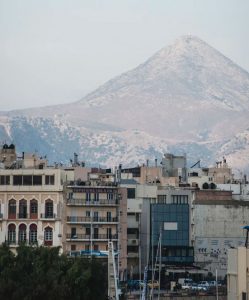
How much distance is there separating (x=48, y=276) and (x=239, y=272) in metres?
27.3

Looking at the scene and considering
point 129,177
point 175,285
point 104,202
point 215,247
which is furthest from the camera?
point 129,177

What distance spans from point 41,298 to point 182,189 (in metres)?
43.6

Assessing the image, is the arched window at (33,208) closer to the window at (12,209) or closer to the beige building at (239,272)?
the window at (12,209)

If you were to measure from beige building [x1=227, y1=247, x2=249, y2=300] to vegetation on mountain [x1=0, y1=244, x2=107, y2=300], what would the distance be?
964 inches

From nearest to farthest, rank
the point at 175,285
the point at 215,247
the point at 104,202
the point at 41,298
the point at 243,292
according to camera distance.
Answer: the point at 243,292, the point at 41,298, the point at 175,285, the point at 104,202, the point at 215,247

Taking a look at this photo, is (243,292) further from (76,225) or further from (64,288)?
(76,225)

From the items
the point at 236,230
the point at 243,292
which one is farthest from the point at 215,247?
the point at 243,292

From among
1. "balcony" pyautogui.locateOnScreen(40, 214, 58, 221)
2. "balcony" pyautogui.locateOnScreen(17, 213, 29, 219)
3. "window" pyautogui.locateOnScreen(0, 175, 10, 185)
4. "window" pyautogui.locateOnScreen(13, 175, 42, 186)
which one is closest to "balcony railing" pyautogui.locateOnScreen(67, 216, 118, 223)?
"balcony" pyautogui.locateOnScreen(40, 214, 58, 221)

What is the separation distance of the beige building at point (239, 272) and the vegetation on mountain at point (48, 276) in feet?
80.4

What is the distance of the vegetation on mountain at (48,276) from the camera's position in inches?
3681

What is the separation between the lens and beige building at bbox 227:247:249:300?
68625 mm

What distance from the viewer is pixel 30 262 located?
9825 cm

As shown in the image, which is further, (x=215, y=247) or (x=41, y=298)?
(x=215, y=247)

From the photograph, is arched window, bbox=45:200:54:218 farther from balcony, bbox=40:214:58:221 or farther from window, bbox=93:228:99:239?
window, bbox=93:228:99:239
